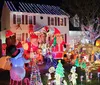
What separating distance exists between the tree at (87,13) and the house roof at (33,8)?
1.19m

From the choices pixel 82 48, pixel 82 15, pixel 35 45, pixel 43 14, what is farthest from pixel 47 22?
pixel 35 45

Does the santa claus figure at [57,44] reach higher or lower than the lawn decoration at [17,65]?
higher

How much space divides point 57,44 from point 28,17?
17.1 metres

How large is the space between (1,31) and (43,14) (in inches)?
236

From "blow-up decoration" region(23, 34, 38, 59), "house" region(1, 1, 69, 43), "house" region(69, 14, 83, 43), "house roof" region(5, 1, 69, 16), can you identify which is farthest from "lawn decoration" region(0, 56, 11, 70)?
"house" region(69, 14, 83, 43)

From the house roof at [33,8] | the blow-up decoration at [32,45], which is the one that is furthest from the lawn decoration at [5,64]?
the house roof at [33,8]

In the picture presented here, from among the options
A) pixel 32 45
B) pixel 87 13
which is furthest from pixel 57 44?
pixel 87 13

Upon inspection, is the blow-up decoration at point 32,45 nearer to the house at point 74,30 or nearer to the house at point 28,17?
the house at point 28,17

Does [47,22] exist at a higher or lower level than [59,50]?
higher

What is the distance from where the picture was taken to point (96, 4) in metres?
31.3

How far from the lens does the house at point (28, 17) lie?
3052 centimetres

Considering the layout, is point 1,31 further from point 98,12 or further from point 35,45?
point 35,45

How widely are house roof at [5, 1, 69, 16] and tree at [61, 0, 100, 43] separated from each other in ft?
3.89

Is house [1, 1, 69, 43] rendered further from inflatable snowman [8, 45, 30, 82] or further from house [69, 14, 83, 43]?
inflatable snowman [8, 45, 30, 82]
